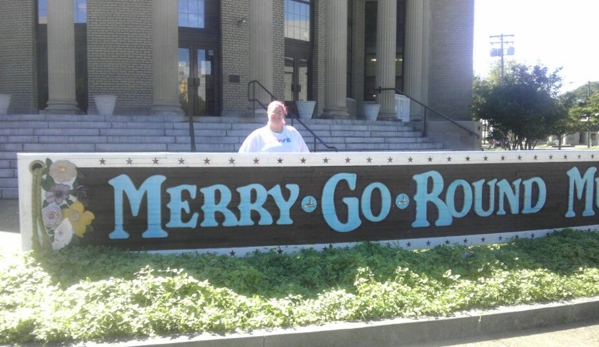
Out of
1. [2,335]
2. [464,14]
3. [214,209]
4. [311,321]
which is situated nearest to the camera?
[2,335]

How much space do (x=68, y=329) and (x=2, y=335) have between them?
1.59ft

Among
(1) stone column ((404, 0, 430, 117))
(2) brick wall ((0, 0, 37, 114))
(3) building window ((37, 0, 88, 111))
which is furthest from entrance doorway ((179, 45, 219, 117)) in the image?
(1) stone column ((404, 0, 430, 117))

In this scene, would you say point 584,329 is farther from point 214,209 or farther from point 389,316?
point 214,209

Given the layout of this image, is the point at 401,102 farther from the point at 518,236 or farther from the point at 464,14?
the point at 518,236

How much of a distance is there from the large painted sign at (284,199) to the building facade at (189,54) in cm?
773

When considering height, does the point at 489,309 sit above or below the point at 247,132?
below

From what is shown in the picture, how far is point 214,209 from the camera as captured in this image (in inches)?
256

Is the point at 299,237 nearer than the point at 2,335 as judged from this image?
No

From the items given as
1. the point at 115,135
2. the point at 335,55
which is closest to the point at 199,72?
the point at 335,55

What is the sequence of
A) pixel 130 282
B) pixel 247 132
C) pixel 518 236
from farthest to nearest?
1. pixel 247 132
2. pixel 518 236
3. pixel 130 282

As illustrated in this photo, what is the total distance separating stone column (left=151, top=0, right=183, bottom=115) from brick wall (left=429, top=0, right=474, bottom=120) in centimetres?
1330

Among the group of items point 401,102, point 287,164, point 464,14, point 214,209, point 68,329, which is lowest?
point 68,329

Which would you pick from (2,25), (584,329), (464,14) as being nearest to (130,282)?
(584,329)

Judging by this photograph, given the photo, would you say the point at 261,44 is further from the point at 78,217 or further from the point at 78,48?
the point at 78,217
